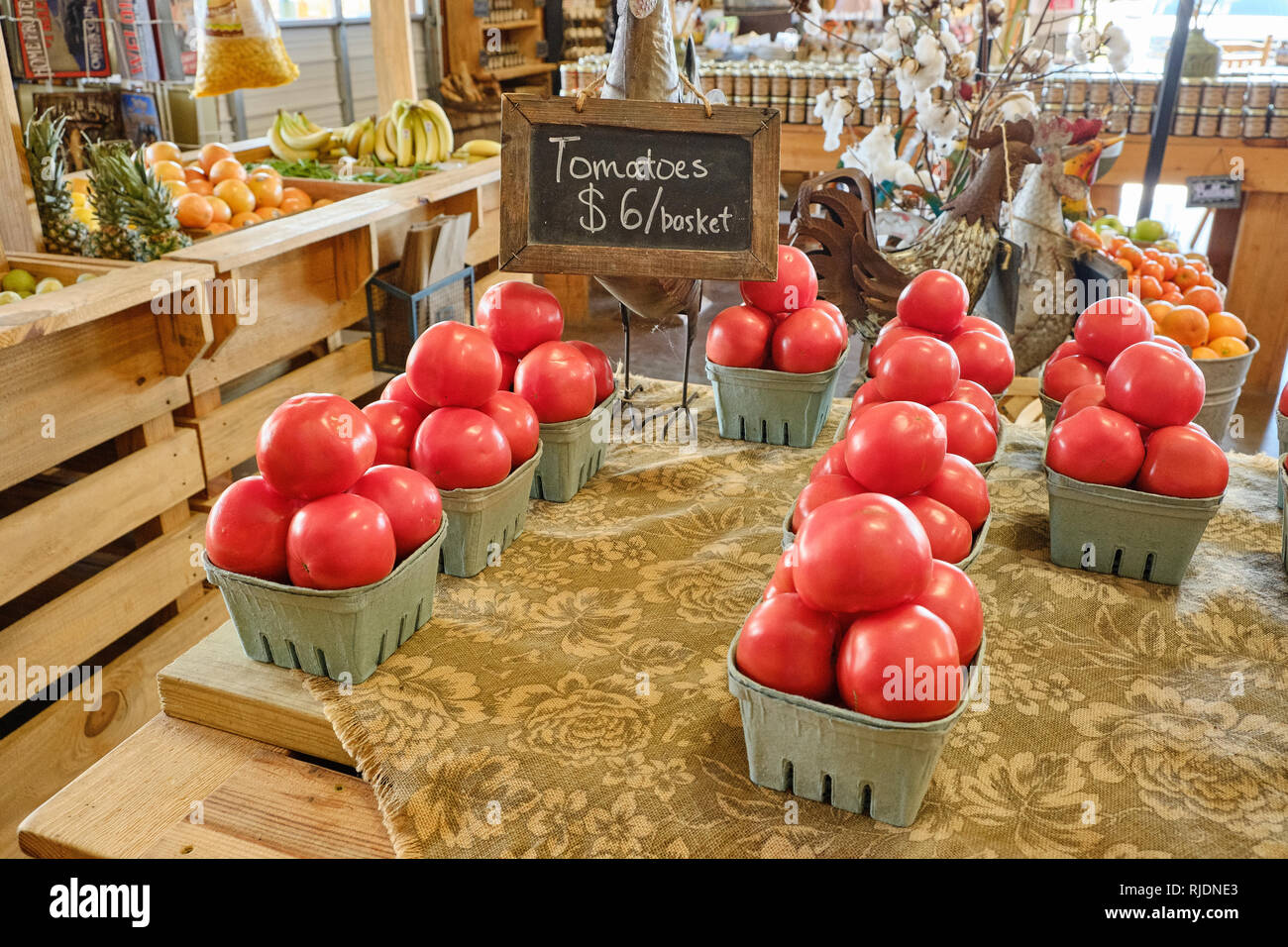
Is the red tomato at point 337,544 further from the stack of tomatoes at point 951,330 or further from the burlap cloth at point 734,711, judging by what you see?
the stack of tomatoes at point 951,330

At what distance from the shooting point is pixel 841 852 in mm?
903

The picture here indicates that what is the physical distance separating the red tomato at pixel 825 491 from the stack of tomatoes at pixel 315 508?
0.44 m

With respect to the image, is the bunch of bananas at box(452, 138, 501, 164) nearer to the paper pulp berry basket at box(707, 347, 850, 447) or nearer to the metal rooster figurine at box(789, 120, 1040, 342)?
the metal rooster figurine at box(789, 120, 1040, 342)

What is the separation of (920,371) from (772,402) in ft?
1.44

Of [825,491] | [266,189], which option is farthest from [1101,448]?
[266,189]

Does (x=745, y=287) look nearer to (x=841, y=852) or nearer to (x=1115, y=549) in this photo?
(x=1115, y=549)

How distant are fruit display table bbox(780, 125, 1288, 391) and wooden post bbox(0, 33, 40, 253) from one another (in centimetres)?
443

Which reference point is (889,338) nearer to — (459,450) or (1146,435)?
(1146,435)

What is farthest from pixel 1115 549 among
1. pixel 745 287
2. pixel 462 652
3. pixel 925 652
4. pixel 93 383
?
pixel 93 383

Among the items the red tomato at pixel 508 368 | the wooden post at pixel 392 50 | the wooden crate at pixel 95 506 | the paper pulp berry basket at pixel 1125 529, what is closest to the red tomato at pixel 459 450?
the red tomato at pixel 508 368

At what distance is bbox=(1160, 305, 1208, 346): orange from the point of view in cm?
211

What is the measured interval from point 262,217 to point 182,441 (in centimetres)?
90

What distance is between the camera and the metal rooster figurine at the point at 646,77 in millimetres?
1512

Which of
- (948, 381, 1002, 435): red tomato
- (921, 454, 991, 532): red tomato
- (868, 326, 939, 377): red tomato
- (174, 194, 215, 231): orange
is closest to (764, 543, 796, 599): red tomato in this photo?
(921, 454, 991, 532): red tomato
